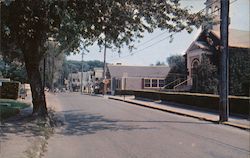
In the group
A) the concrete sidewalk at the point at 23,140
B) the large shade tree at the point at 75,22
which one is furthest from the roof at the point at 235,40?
the concrete sidewalk at the point at 23,140

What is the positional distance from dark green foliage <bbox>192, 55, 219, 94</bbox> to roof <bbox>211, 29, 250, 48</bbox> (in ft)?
11.5

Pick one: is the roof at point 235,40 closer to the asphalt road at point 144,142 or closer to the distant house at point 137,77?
the distant house at point 137,77

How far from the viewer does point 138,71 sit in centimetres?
7619

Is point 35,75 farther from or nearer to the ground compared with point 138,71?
nearer to the ground

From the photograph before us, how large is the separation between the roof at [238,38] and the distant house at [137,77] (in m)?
22.4

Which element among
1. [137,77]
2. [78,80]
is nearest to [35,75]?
[137,77]

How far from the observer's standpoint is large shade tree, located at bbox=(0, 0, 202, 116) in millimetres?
14453

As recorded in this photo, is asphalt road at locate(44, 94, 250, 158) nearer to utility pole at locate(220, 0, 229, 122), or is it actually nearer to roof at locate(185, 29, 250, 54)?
utility pole at locate(220, 0, 229, 122)

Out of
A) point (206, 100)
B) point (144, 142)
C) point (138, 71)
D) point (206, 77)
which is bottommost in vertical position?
point (144, 142)

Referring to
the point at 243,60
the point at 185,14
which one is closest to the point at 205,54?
the point at 243,60

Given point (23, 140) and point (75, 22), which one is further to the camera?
point (75, 22)

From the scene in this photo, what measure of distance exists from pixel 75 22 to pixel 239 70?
108ft

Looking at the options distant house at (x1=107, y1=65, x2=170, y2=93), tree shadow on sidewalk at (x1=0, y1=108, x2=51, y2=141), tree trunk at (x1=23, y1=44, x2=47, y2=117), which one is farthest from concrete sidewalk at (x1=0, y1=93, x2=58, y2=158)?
distant house at (x1=107, y1=65, x2=170, y2=93)

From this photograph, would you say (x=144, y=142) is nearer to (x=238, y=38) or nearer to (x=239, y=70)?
(x=239, y=70)
